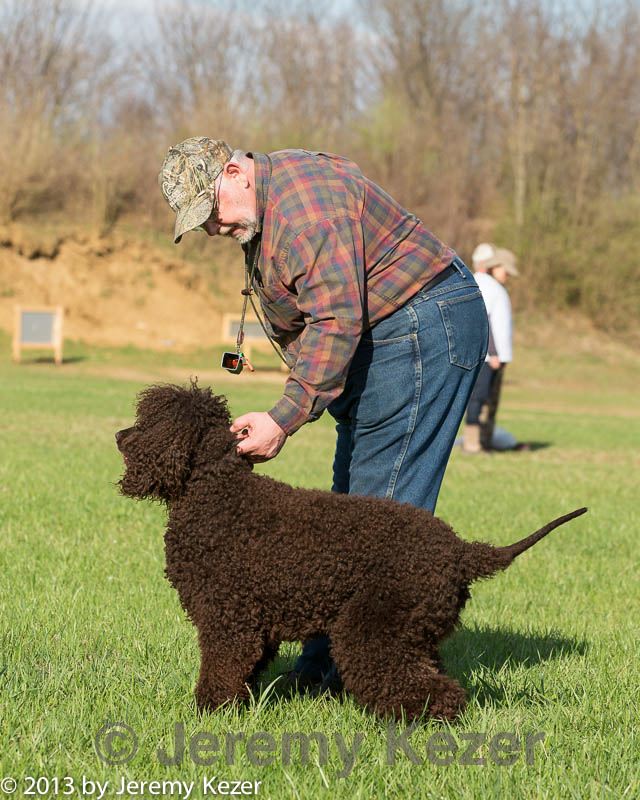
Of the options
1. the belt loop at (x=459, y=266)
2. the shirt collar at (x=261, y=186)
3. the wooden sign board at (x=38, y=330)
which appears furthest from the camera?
the wooden sign board at (x=38, y=330)

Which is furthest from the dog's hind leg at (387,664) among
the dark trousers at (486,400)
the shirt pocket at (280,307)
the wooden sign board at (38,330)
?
the wooden sign board at (38,330)

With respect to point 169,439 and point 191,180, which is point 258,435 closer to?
point 169,439

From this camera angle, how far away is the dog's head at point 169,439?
13.1 ft

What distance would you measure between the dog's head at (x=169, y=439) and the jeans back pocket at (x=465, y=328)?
107 cm

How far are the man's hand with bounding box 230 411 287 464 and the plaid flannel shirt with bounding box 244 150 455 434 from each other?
0.14ft

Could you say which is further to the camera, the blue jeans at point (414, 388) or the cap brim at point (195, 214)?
the blue jeans at point (414, 388)

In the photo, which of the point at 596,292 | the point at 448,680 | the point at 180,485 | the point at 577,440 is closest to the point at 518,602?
the point at 448,680

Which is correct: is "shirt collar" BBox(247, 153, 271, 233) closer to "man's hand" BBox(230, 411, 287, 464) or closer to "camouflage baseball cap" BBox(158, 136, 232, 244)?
"camouflage baseball cap" BBox(158, 136, 232, 244)

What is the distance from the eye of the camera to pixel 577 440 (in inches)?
689

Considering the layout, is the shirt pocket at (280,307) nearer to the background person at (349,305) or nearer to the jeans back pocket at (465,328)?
the background person at (349,305)

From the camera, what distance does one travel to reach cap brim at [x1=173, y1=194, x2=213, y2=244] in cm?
409

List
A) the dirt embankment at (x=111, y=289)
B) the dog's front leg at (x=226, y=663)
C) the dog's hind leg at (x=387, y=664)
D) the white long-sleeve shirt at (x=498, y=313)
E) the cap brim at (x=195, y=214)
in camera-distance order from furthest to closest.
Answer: the dirt embankment at (x=111, y=289)
the white long-sleeve shirt at (x=498, y=313)
the cap brim at (x=195, y=214)
the dog's front leg at (x=226, y=663)
the dog's hind leg at (x=387, y=664)

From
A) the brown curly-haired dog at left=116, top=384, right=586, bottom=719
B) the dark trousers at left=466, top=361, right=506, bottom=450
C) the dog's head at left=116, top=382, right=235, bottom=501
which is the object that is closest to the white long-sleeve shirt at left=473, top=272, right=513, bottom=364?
the dark trousers at left=466, top=361, right=506, bottom=450

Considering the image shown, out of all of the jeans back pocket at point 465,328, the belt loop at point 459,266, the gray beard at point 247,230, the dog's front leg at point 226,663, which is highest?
the gray beard at point 247,230
